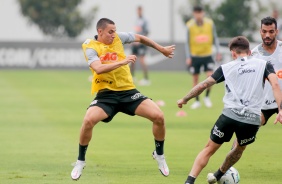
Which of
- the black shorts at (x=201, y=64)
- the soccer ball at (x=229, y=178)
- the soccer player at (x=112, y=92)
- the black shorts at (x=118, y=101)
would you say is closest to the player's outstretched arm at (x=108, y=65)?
the soccer player at (x=112, y=92)

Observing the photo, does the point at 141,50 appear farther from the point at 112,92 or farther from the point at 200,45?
the point at 112,92

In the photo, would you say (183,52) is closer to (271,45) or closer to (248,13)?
(248,13)

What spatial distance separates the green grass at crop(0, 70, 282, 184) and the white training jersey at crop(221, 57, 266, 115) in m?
1.64

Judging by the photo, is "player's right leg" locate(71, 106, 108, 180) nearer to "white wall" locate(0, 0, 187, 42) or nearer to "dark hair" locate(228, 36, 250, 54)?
"dark hair" locate(228, 36, 250, 54)

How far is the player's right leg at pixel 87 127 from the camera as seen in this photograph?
12312 millimetres

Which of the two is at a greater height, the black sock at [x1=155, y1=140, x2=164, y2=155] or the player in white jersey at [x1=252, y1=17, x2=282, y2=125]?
the player in white jersey at [x1=252, y1=17, x2=282, y2=125]

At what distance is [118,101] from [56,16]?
3416 centimetres

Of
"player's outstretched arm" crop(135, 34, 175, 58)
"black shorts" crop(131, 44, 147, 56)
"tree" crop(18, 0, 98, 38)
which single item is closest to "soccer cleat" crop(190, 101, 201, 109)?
"black shorts" crop(131, 44, 147, 56)

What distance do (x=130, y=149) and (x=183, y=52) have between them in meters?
23.5

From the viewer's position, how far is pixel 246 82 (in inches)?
440

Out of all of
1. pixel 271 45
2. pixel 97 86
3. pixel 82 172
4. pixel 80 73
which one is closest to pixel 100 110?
pixel 97 86

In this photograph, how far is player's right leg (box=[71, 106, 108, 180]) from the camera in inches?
485

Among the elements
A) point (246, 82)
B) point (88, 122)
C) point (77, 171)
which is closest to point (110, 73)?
point (88, 122)

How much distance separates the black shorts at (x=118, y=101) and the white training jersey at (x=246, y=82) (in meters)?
1.90
